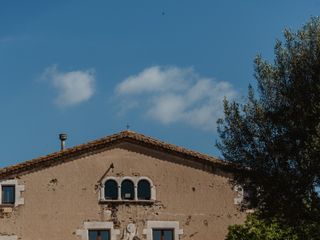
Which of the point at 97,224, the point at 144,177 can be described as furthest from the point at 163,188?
the point at 97,224

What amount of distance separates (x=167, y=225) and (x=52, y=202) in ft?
15.0

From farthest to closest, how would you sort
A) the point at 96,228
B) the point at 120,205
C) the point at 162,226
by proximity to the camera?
the point at 120,205 → the point at 162,226 → the point at 96,228

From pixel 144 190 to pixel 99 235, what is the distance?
2.52 metres

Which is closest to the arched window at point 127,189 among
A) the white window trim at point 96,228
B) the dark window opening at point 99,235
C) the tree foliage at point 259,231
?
the white window trim at point 96,228

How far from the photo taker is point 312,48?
22.8 metres

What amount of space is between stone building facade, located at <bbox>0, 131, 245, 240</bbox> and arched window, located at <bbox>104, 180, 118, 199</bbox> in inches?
1.6

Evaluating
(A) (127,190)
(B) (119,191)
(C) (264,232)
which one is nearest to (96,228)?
(B) (119,191)

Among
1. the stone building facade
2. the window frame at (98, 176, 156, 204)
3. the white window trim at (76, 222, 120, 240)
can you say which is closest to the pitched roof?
the stone building facade

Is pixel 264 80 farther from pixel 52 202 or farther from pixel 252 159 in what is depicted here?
pixel 52 202

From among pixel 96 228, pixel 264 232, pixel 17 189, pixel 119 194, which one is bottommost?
pixel 264 232

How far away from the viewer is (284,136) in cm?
2252

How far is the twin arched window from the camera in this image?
29250 millimetres

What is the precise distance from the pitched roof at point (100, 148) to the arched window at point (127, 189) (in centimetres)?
165

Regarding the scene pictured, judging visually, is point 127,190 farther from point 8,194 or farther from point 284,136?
point 284,136
